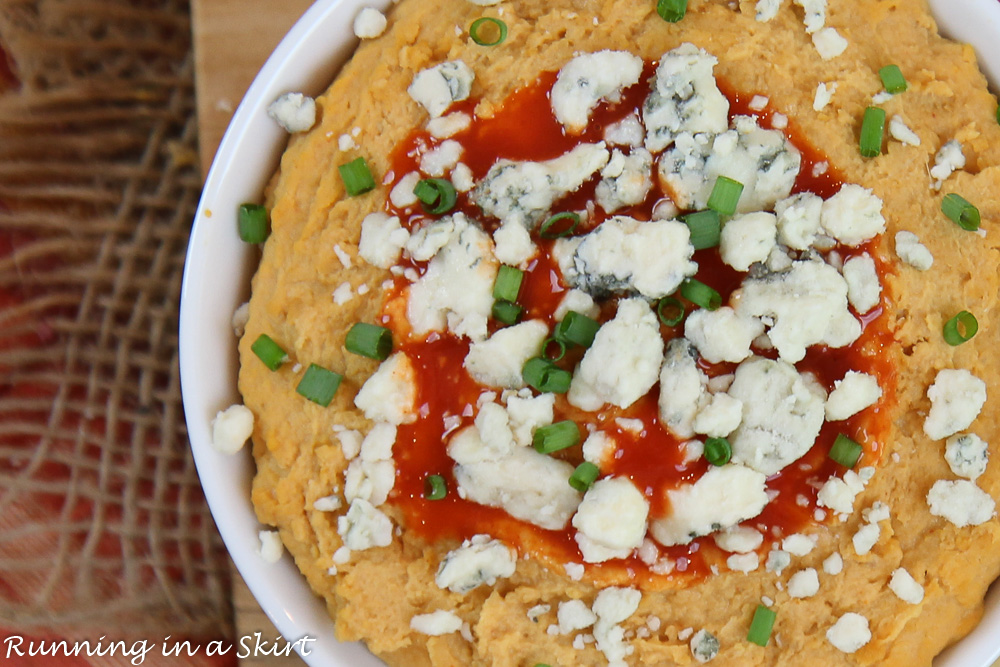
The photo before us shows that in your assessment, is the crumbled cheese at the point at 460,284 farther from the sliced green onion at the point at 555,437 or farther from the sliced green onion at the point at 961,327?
the sliced green onion at the point at 961,327

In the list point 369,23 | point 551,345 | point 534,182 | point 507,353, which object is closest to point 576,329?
point 551,345

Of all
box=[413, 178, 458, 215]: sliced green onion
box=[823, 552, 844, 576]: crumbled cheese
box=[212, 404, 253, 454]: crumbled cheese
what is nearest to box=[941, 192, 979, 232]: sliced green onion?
box=[823, 552, 844, 576]: crumbled cheese

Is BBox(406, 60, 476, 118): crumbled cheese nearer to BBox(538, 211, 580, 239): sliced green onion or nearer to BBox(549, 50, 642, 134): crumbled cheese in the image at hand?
BBox(549, 50, 642, 134): crumbled cheese

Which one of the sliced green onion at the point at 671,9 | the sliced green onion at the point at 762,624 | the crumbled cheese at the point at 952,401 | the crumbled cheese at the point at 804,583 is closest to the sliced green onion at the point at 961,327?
the crumbled cheese at the point at 952,401

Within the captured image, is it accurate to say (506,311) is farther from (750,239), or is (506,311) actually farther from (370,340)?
(750,239)

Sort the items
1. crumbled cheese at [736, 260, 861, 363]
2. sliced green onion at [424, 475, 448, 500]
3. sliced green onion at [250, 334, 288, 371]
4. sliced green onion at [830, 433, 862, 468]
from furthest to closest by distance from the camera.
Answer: sliced green onion at [250, 334, 288, 371] → sliced green onion at [424, 475, 448, 500] → sliced green onion at [830, 433, 862, 468] → crumbled cheese at [736, 260, 861, 363]

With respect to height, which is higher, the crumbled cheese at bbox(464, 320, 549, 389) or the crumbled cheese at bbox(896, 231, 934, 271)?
the crumbled cheese at bbox(896, 231, 934, 271)
